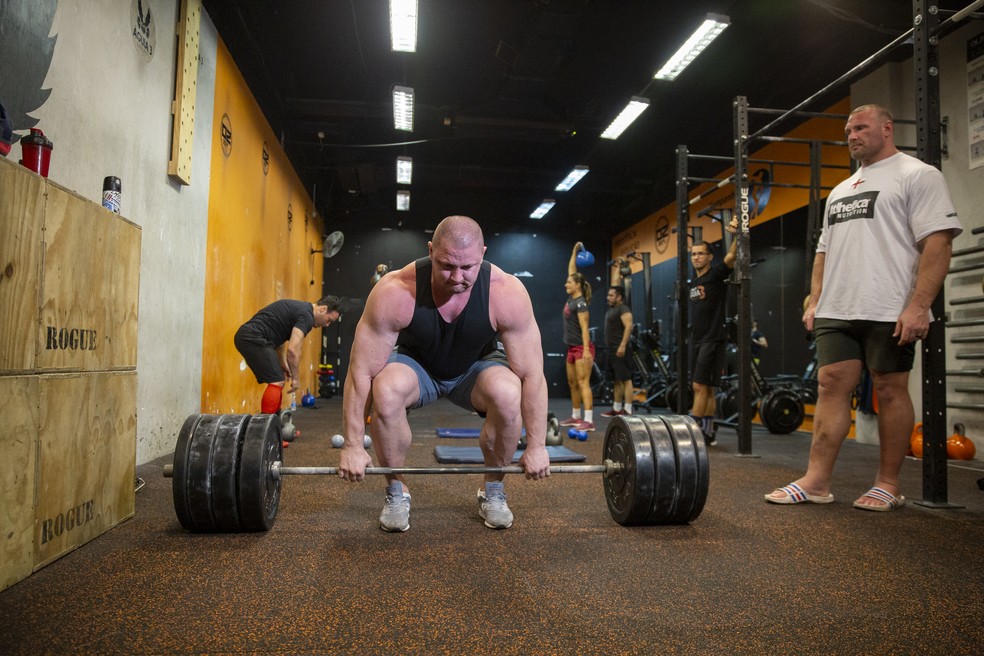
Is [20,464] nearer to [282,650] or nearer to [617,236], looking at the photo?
[282,650]

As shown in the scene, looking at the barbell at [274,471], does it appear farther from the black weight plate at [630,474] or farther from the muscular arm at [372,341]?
the muscular arm at [372,341]

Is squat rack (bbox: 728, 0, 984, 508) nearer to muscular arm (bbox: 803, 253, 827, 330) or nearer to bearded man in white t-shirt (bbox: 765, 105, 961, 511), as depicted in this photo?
bearded man in white t-shirt (bbox: 765, 105, 961, 511)

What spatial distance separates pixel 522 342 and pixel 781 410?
11.9 feet

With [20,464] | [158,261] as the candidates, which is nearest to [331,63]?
[158,261]

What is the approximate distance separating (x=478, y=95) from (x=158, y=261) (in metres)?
3.59

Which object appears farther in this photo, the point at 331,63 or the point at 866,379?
the point at 331,63

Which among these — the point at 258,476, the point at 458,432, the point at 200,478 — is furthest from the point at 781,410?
the point at 200,478

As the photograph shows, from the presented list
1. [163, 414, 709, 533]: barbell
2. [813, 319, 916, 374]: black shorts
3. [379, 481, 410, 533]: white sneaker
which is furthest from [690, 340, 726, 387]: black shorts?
[379, 481, 410, 533]: white sneaker

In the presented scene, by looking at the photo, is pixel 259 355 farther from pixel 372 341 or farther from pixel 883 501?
pixel 883 501

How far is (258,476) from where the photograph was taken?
1574mm

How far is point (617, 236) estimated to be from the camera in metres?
9.55

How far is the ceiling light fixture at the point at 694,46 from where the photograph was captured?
393cm

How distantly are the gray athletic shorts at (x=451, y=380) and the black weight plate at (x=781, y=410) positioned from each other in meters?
3.41

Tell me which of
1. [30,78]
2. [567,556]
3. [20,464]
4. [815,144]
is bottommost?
[567,556]
